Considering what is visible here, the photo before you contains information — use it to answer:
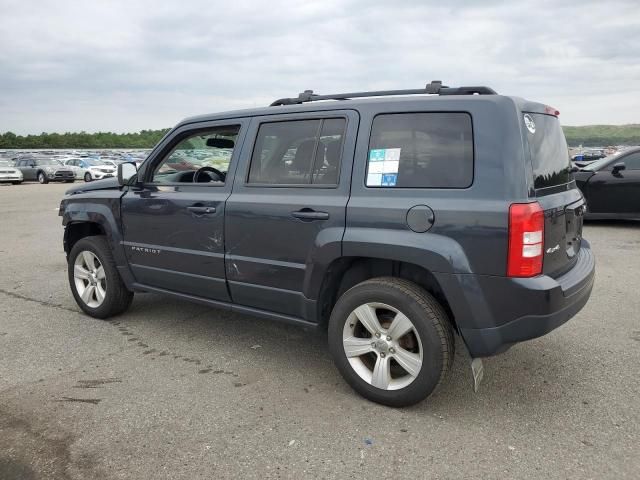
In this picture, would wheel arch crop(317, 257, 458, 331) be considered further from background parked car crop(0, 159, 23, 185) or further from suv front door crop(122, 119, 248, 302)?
background parked car crop(0, 159, 23, 185)

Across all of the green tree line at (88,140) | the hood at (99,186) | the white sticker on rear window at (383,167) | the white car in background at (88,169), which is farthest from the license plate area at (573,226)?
the green tree line at (88,140)

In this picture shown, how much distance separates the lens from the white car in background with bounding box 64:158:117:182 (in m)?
30.5

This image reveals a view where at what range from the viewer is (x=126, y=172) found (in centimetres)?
439

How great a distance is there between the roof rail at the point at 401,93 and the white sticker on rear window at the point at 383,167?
1.56ft

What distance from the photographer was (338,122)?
3385 mm

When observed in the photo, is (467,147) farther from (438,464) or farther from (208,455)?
(208,455)

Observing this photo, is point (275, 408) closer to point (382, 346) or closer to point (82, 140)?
point (382, 346)

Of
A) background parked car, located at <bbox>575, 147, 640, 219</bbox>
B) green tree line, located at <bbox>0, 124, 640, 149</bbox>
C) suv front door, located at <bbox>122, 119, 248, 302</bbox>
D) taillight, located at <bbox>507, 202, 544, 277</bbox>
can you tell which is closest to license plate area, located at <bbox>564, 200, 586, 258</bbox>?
taillight, located at <bbox>507, 202, 544, 277</bbox>

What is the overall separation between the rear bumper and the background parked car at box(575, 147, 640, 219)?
741cm

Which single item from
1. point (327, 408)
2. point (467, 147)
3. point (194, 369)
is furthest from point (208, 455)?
point (467, 147)

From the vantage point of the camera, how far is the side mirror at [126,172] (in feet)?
14.4

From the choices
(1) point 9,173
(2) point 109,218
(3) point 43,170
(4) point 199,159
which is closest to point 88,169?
(3) point 43,170

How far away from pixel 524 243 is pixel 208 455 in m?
1.96

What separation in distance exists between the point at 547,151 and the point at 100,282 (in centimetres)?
393
